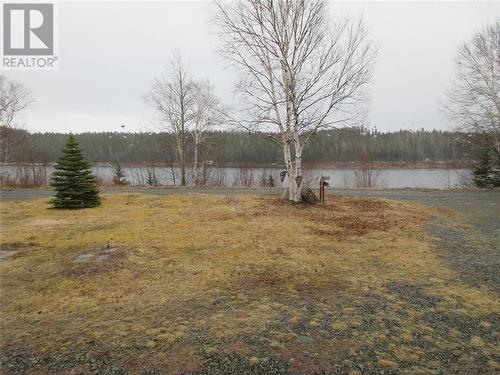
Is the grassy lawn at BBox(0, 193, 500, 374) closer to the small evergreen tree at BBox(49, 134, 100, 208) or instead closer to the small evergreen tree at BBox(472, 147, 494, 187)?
the small evergreen tree at BBox(49, 134, 100, 208)

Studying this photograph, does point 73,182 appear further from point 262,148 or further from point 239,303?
point 262,148

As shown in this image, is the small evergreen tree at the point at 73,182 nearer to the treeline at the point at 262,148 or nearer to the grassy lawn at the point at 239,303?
the grassy lawn at the point at 239,303

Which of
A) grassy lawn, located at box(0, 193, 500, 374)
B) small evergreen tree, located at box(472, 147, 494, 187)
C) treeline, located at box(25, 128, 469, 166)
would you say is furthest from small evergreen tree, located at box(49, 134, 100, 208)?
treeline, located at box(25, 128, 469, 166)

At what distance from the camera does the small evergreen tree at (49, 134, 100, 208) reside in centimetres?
1158

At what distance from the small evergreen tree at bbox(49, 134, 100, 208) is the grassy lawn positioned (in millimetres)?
3523

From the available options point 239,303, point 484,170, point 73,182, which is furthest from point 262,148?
point 239,303

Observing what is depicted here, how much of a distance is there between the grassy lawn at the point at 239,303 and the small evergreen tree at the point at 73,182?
11.6ft

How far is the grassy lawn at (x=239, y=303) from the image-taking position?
10.00 feet

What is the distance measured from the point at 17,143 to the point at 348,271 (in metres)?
32.2

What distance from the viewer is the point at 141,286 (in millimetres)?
4668

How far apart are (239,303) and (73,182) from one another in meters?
9.81

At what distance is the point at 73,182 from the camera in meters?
11.9

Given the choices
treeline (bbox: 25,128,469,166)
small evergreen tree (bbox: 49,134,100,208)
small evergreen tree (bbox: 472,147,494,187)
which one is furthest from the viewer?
treeline (bbox: 25,128,469,166)

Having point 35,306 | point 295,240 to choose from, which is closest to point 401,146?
point 295,240
